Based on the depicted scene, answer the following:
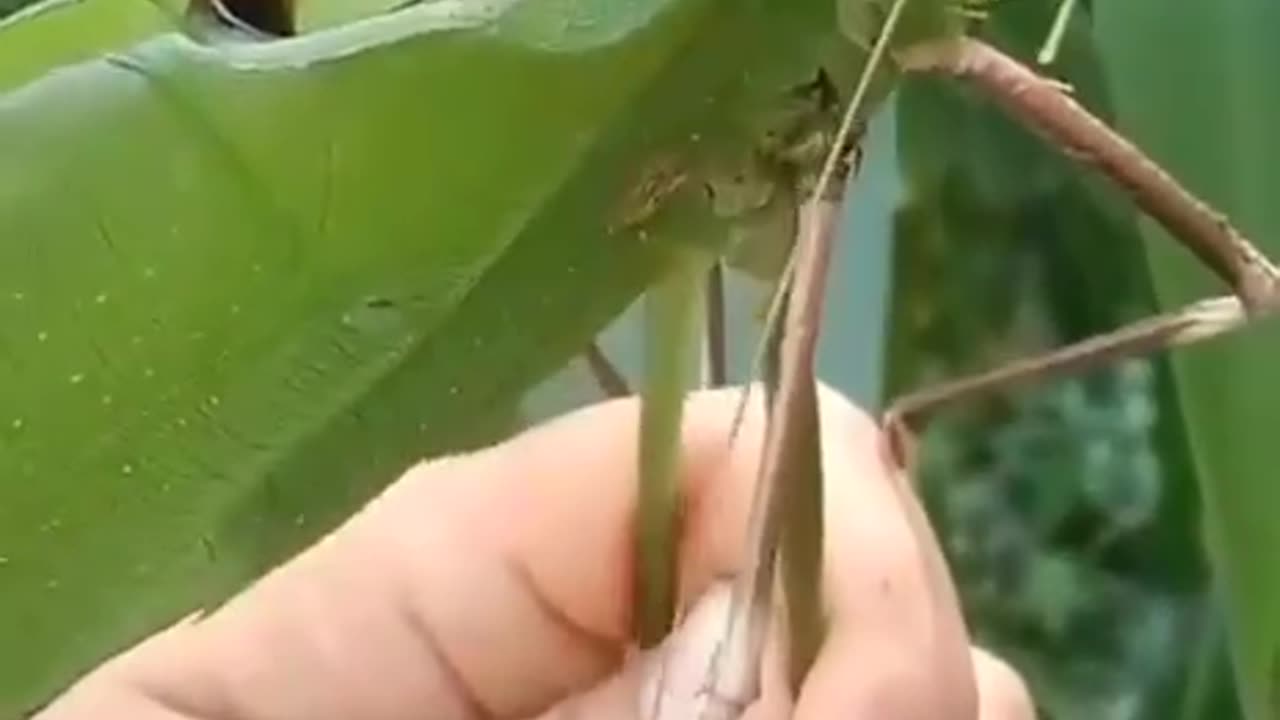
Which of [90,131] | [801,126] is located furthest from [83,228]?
[801,126]

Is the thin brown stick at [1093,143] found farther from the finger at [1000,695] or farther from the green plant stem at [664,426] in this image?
the finger at [1000,695]

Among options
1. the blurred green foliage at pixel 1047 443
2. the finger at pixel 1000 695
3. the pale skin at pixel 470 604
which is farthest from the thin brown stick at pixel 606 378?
the blurred green foliage at pixel 1047 443

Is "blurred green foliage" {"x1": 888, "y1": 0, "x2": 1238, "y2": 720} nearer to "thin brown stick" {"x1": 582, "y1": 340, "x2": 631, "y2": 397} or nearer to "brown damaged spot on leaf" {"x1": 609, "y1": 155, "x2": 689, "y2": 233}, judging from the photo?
"thin brown stick" {"x1": 582, "y1": 340, "x2": 631, "y2": 397}

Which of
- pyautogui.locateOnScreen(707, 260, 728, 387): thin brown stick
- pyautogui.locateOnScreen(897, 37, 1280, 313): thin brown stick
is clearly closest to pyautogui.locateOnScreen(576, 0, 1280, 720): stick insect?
pyautogui.locateOnScreen(897, 37, 1280, 313): thin brown stick

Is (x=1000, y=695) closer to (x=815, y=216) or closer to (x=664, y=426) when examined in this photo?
(x=664, y=426)

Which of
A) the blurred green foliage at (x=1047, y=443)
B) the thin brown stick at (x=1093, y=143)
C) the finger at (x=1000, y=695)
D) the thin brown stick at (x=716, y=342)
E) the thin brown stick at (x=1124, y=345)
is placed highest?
the thin brown stick at (x=1093, y=143)

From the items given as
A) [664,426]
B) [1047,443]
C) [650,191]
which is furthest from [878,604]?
[1047,443]

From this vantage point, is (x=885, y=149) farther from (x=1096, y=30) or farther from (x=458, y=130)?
(x=458, y=130)
